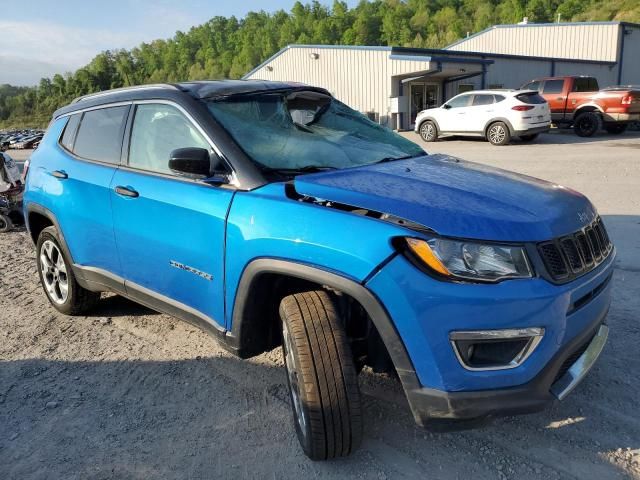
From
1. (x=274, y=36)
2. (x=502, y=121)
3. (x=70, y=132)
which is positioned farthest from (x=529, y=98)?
(x=274, y=36)

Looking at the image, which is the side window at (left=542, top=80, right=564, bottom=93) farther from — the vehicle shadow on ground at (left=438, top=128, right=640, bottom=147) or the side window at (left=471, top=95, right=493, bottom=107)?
the side window at (left=471, top=95, right=493, bottom=107)

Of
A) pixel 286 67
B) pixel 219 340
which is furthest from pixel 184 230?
pixel 286 67

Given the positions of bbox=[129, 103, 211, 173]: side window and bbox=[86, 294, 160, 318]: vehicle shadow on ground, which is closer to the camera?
bbox=[129, 103, 211, 173]: side window

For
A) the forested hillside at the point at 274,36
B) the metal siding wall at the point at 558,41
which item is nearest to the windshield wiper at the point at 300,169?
the metal siding wall at the point at 558,41

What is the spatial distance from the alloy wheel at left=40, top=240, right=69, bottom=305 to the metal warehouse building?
20322 millimetres

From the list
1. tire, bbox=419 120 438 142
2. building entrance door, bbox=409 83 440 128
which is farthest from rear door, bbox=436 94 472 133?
building entrance door, bbox=409 83 440 128

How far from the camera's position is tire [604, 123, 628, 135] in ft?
56.3

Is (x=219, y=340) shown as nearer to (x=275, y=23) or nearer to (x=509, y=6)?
(x=509, y=6)

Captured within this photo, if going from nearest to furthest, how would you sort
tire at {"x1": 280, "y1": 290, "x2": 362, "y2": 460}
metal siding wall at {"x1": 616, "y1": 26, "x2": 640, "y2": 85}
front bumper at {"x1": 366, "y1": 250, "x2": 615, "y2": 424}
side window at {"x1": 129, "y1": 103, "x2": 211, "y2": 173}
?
front bumper at {"x1": 366, "y1": 250, "x2": 615, "y2": 424}, tire at {"x1": 280, "y1": 290, "x2": 362, "y2": 460}, side window at {"x1": 129, "y1": 103, "x2": 211, "y2": 173}, metal siding wall at {"x1": 616, "y1": 26, "x2": 640, "y2": 85}

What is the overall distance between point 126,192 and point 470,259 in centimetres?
221

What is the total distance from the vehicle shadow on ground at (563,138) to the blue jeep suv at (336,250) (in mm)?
14529

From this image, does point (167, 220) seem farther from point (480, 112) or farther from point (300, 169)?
point (480, 112)

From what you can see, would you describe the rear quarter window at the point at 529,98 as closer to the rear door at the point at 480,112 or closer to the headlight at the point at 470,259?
the rear door at the point at 480,112

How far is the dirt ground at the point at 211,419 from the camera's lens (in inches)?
98.8
